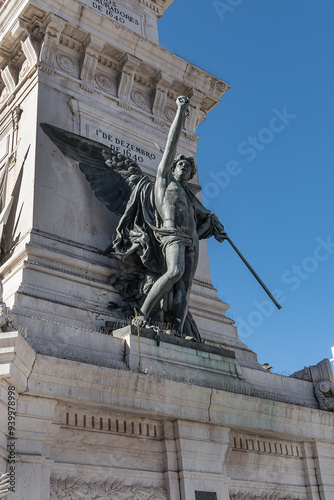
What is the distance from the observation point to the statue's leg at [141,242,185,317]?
13.1 metres

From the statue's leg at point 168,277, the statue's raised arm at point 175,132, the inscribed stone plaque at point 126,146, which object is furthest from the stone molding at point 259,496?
the inscribed stone plaque at point 126,146

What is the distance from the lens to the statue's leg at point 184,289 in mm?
13787

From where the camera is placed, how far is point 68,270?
45.5 ft

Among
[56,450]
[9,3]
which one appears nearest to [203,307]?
[56,450]

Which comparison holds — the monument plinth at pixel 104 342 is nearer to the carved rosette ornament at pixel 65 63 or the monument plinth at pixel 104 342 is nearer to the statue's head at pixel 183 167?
the carved rosette ornament at pixel 65 63

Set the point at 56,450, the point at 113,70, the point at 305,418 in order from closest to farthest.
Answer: the point at 56,450 → the point at 305,418 → the point at 113,70

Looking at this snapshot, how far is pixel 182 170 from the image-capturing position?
14484 millimetres

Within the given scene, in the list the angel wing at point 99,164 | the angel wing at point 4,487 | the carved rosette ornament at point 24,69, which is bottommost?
the angel wing at point 4,487

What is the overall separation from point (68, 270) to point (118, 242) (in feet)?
4.20

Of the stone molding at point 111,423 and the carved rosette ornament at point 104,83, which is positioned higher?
the carved rosette ornament at point 104,83

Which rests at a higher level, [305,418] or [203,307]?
[203,307]

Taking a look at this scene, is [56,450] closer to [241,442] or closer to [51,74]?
[241,442]

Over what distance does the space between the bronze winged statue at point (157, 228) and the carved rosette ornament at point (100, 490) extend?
3.25 meters

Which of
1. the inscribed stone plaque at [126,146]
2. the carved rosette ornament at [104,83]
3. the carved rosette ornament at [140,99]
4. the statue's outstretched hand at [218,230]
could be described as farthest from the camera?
the carved rosette ornament at [140,99]
